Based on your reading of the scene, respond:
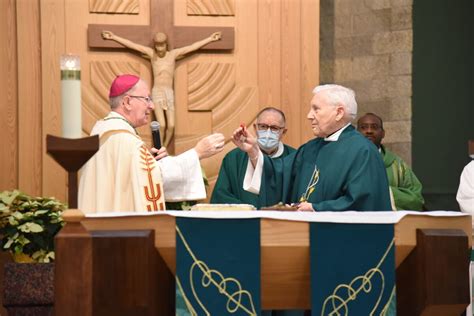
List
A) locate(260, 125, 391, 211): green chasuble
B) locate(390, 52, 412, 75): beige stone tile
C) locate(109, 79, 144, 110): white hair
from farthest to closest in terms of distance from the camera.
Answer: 1. locate(390, 52, 412, 75): beige stone tile
2. locate(109, 79, 144, 110): white hair
3. locate(260, 125, 391, 211): green chasuble

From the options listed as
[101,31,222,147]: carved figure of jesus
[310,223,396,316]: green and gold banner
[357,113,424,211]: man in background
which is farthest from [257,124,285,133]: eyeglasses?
[310,223,396,316]: green and gold banner

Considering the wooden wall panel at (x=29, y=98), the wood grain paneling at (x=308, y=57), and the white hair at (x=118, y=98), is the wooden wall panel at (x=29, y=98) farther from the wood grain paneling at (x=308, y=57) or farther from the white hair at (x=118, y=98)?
the wood grain paneling at (x=308, y=57)

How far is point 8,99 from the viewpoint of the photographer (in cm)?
765

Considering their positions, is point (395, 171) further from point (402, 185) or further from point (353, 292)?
point (353, 292)

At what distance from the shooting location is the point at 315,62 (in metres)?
8.06

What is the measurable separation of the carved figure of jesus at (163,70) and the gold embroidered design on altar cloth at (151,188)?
1877 millimetres

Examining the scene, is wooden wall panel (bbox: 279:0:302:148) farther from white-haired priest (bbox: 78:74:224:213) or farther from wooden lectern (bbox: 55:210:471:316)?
wooden lectern (bbox: 55:210:471:316)

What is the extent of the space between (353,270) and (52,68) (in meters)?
4.09

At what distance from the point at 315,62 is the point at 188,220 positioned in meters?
4.14

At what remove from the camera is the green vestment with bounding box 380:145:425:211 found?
8.51 meters

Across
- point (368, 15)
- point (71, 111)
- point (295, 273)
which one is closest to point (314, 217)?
point (295, 273)

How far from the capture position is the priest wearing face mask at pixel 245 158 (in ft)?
24.8

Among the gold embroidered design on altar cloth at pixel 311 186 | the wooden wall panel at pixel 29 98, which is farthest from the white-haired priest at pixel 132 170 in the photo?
the wooden wall panel at pixel 29 98

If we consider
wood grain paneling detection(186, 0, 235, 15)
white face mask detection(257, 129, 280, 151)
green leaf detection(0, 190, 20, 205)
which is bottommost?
green leaf detection(0, 190, 20, 205)
